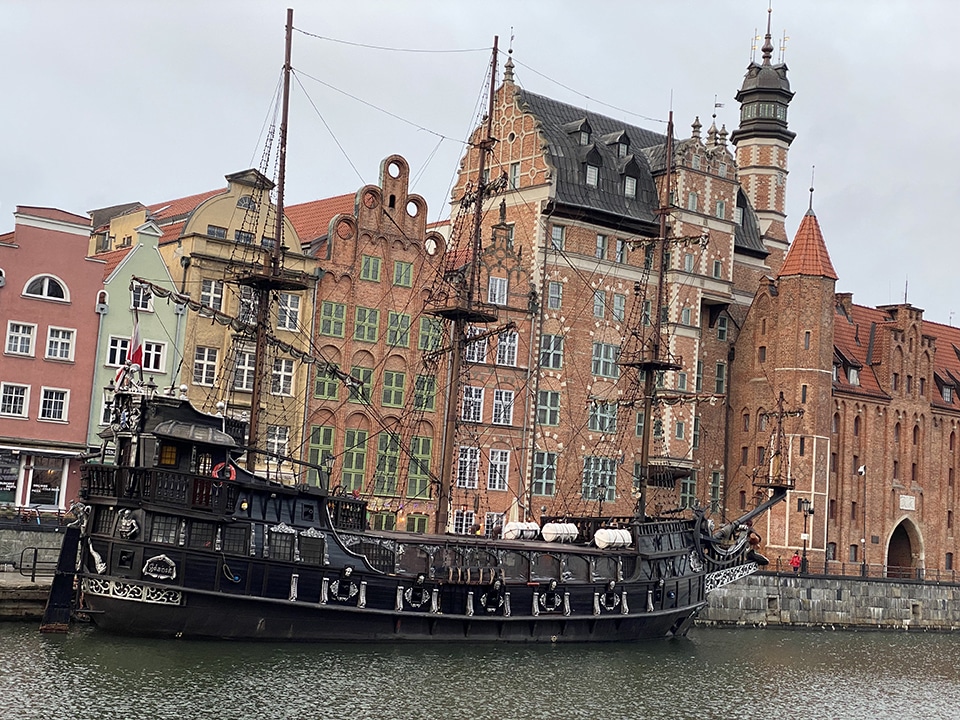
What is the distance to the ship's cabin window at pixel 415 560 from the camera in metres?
45.2

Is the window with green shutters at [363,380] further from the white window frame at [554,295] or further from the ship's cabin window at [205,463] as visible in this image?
the ship's cabin window at [205,463]

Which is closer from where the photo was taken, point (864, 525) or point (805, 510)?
point (805, 510)

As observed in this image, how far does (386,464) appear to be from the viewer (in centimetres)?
6322

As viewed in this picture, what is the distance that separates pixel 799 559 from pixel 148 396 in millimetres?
38977

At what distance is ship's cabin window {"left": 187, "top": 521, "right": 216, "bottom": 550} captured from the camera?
135ft

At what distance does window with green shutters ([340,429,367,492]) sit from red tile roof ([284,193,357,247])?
29.1 feet

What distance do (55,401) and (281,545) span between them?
54.1 ft

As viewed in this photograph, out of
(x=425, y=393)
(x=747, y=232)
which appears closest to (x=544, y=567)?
(x=425, y=393)

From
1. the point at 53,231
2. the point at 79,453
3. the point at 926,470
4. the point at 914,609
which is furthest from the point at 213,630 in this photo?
the point at 926,470

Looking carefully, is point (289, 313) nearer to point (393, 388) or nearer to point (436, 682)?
point (393, 388)

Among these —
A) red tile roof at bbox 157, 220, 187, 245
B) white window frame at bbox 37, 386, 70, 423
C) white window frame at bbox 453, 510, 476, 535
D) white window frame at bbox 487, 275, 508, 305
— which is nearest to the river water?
white window frame at bbox 37, 386, 70, 423

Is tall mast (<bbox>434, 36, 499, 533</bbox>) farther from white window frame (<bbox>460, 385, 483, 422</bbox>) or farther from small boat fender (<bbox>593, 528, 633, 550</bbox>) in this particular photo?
white window frame (<bbox>460, 385, 483, 422</bbox>)

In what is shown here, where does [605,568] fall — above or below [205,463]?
below

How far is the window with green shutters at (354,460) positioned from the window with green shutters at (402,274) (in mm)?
6744
